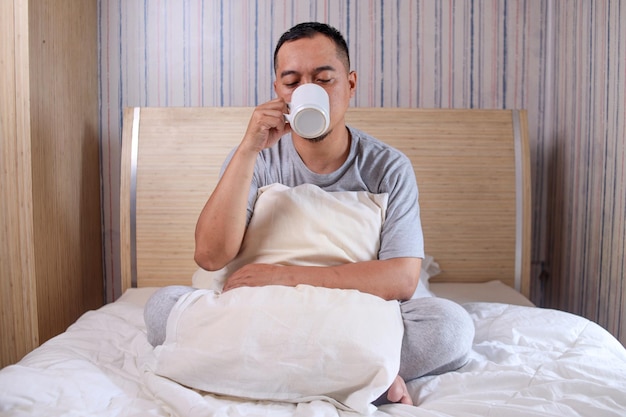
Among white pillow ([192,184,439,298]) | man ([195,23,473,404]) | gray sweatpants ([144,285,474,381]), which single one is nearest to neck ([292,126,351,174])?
man ([195,23,473,404])

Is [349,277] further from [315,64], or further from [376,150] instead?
[315,64]

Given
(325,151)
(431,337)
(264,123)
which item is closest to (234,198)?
(264,123)

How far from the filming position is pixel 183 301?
1190 millimetres

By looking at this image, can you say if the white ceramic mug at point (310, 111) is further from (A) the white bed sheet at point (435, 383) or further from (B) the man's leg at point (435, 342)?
(A) the white bed sheet at point (435, 383)

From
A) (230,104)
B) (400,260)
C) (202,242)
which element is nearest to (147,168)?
(230,104)

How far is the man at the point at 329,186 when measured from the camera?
3.92 ft

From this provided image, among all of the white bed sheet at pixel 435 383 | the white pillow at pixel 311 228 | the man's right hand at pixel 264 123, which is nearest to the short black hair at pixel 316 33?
the man's right hand at pixel 264 123

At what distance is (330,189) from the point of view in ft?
4.97

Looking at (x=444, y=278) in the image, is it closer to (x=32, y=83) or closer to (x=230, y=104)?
(x=230, y=104)

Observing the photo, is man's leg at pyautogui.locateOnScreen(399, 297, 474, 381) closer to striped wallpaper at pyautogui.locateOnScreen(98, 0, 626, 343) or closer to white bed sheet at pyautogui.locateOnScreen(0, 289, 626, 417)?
Answer: white bed sheet at pyautogui.locateOnScreen(0, 289, 626, 417)

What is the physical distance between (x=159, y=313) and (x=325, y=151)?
1.99 ft

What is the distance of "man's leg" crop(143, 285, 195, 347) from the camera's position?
1235mm

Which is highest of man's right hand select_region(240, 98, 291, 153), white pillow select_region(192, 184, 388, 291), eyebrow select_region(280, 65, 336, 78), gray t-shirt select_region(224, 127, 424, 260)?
eyebrow select_region(280, 65, 336, 78)

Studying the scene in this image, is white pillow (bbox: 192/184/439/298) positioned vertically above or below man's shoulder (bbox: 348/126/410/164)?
below
